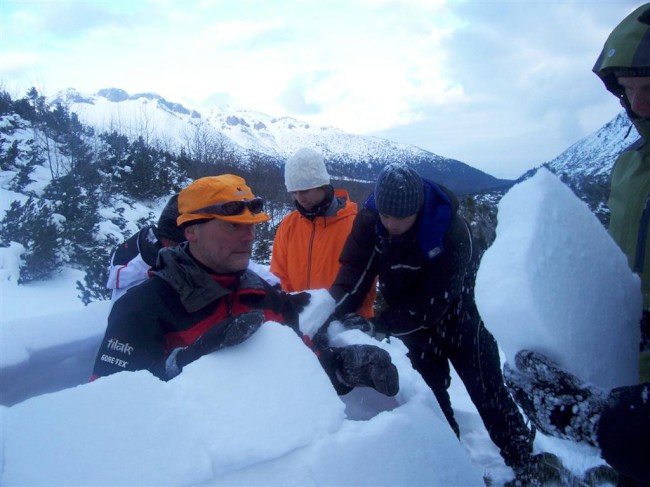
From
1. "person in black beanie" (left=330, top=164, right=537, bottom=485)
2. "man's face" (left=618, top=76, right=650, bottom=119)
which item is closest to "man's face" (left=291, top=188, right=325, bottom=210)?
"person in black beanie" (left=330, top=164, right=537, bottom=485)

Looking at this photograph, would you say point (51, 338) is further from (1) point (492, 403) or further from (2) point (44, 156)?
(2) point (44, 156)

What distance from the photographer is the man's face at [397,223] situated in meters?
2.48

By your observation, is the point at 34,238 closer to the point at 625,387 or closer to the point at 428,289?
the point at 428,289

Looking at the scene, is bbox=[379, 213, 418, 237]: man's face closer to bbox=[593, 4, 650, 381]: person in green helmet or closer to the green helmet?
bbox=[593, 4, 650, 381]: person in green helmet

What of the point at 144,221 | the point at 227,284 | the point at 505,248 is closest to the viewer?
the point at 505,248

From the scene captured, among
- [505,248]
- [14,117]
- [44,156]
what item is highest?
[14,117]

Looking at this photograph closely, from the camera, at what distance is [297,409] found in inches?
44.4

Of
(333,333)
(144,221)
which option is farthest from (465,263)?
(144,221)

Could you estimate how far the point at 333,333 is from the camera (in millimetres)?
2232

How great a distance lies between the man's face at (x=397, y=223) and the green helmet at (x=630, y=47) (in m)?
1.24

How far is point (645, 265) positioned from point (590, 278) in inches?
8.6

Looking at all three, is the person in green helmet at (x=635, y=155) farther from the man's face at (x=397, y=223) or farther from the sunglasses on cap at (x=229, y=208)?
the sunglasses on cap at (x=229, y=208)

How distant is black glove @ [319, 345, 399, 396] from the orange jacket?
121 cm

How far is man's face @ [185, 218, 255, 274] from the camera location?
219 centimetres
